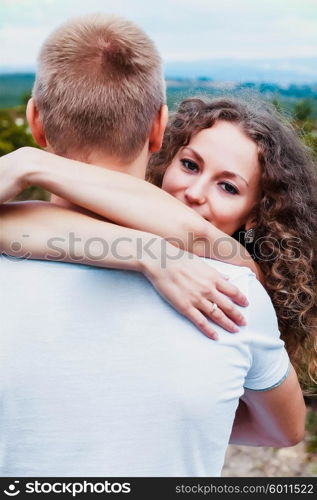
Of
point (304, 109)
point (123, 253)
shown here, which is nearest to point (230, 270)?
point (123, 253)

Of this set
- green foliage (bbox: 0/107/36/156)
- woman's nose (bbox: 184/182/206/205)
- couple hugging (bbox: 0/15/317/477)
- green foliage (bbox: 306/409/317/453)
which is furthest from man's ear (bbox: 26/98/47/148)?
green foliage (bbox: 0/107/36/156)

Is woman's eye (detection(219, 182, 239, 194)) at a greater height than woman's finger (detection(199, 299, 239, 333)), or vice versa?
A: woman's finger (detection(199, 299, 239, 333))

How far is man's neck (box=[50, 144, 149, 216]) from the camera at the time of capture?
1477 mm

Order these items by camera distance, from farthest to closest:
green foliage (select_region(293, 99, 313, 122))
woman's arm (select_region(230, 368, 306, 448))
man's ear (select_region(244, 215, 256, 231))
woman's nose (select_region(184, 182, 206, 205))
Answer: green foliage (select_region(293, 99, 313, 122)) → man's ear (select_region(244, 215, 256, 231)) → woman's nose (select_region(184, 182, 206, 205)) → woman's arm (select_region(230, 368, 306, 448))

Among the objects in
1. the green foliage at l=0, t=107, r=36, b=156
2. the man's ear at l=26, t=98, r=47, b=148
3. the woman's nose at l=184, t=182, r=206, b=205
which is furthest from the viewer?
the green foliage at l=0, t=107, r=36, b=156

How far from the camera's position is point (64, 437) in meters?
1.41

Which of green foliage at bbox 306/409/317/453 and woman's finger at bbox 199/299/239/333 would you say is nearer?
woman's finger at bbox 199/299/239/333

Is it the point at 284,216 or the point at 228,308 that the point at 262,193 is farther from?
the point at 228,308

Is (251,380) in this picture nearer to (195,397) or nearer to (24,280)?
(195,397)

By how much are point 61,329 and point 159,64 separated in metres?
0.63

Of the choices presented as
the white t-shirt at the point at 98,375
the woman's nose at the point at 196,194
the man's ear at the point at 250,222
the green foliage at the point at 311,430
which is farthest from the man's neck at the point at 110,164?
the green foliage at the point at 311,430

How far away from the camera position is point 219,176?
2184 millimetres

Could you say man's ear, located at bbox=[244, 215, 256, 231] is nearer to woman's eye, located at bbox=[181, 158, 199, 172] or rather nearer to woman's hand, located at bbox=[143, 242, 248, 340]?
woman's eye, located at bbox=[181, 158, 199, 172]
